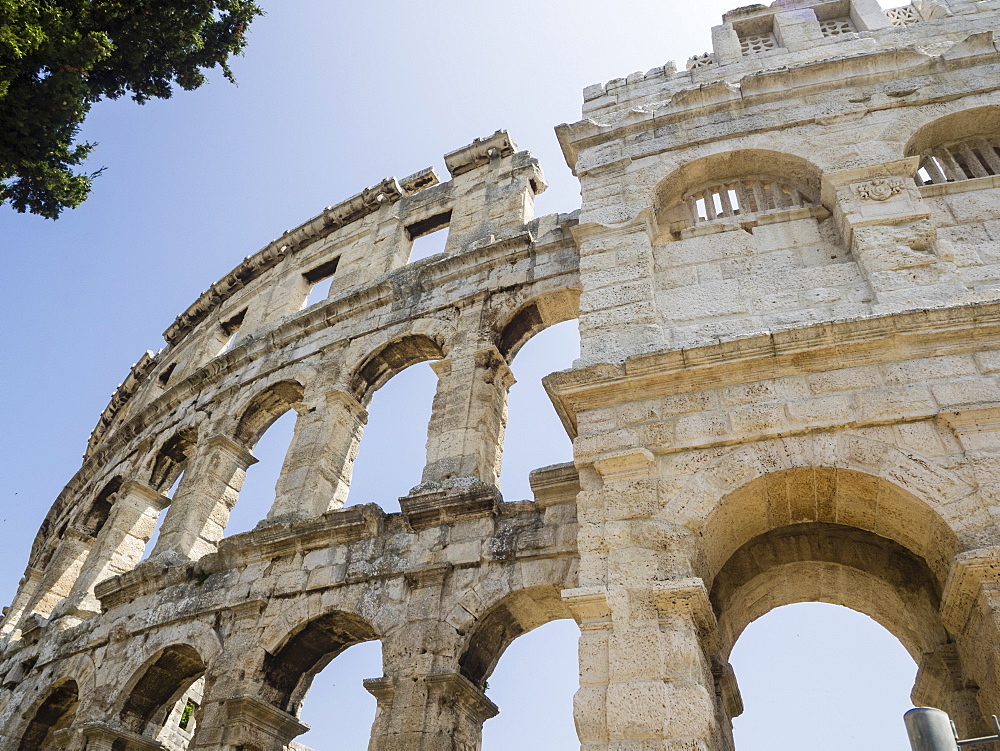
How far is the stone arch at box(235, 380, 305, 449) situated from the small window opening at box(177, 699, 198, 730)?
3.48 metres

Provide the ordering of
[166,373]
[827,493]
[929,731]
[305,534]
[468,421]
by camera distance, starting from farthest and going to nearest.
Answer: [166,373], [468,421], [305,534], [827,493], [929,731]

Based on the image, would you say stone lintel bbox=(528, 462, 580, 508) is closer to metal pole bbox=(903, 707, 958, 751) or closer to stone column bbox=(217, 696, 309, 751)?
stone column bbox=(217, 696, 309, 751)

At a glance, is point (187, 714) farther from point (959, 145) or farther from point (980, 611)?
point (959, 145)

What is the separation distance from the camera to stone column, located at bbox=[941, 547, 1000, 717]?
386 centimetres

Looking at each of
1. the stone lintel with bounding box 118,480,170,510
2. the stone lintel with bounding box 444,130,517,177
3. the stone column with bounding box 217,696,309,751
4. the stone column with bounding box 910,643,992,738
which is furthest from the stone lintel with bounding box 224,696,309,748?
the stone lintel with bounding box 444,130,517,177

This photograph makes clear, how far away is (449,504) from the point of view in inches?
282

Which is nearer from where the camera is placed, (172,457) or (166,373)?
(172,457)

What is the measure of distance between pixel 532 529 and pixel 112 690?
4.98 metres

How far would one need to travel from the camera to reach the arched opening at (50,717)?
9172mm

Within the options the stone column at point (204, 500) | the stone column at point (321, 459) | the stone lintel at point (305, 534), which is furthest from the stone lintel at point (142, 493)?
the stone lintel at point (305, 534)

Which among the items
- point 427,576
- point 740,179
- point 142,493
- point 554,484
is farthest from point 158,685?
point 740,179

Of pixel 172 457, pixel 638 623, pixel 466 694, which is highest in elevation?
pixel 172 457

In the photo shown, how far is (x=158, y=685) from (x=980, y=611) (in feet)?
25.6

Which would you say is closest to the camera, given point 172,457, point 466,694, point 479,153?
point 466,694
